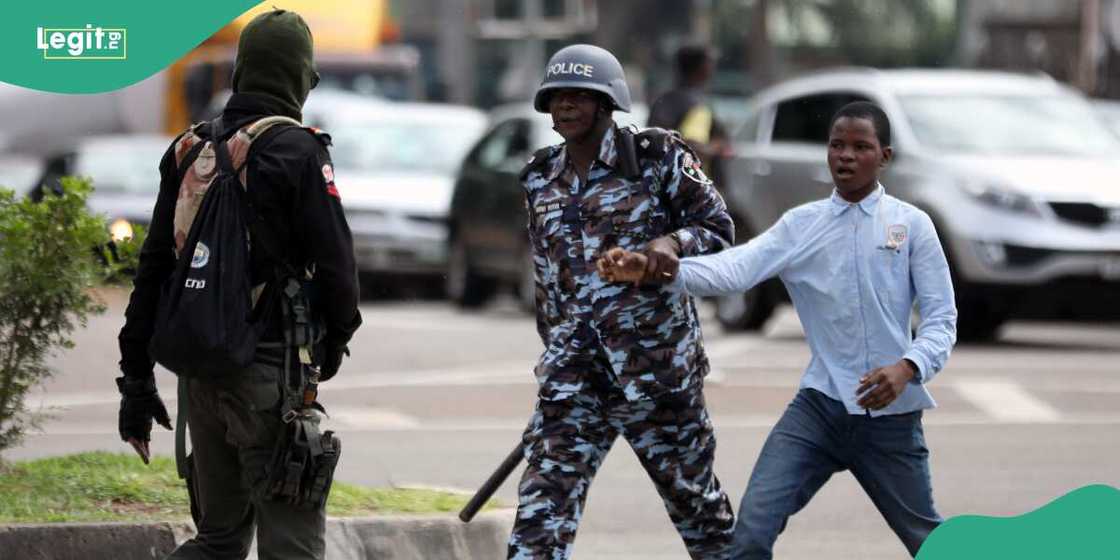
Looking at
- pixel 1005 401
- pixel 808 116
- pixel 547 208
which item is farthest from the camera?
pixel 808 116

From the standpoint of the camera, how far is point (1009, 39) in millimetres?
32250

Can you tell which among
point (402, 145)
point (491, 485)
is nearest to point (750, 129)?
point (402, 145)

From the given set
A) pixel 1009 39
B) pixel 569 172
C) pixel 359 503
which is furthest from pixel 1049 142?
pixel 1009 39

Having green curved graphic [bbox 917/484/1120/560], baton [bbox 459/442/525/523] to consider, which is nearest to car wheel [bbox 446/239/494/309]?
baton [bbox 459/442/525/523]

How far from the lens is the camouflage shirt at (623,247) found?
583cm

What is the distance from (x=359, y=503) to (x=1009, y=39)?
26190 millimetres

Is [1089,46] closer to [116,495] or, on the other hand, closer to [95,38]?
[95,38]

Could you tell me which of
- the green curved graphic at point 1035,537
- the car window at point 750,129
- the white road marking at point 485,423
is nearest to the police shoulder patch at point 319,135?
the green curved graphic at point 1035,537

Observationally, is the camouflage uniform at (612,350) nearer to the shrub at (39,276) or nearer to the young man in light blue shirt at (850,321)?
the young man in light blue shirt at (850,321)

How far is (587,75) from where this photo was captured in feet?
19.1

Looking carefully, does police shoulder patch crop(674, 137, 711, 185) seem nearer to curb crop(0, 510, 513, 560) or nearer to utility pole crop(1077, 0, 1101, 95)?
curb crop(0, 510, 513, 560)

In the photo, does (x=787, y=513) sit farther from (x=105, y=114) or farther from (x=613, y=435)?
(x=105, y=114)

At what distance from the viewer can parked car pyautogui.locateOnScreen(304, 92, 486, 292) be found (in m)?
19.4

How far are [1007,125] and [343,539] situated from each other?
31.4ft
